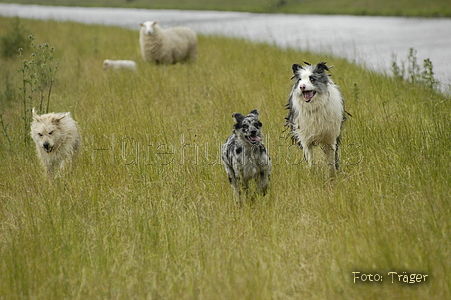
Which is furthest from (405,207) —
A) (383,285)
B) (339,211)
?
(383,285)

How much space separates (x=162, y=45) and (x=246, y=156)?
9.34 metres

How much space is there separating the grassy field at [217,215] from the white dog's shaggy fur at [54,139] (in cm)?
20

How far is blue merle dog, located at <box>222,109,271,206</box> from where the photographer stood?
467cm

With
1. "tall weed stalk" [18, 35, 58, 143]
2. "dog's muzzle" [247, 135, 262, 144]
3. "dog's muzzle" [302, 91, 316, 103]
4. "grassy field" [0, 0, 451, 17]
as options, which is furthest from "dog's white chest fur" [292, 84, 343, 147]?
"grassy field" [0, 0, 451, 17]

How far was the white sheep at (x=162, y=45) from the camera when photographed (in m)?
13.5

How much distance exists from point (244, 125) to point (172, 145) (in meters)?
2.12

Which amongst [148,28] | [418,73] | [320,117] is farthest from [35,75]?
[418,73]

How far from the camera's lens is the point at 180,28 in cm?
1468

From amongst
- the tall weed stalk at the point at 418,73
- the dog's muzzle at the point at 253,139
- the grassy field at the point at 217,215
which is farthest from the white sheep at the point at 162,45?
the dog's muzzle at the point at 253,139

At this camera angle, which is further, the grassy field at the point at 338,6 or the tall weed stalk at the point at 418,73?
the grassy field at the point at 338,6

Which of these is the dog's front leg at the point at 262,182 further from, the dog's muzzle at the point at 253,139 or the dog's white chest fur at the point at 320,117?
the dog's white chest fur at the point at 320,117

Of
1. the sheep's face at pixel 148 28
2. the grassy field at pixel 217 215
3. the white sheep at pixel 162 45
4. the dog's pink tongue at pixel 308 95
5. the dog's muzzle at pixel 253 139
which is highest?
the sheep's face at pixel 148 28

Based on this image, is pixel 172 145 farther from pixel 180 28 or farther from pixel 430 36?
pixel 430 36

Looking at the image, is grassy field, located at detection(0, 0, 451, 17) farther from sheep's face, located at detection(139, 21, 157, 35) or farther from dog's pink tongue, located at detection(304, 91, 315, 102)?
dog's pink tongue, located at detection(304, 91, 315, 102)
